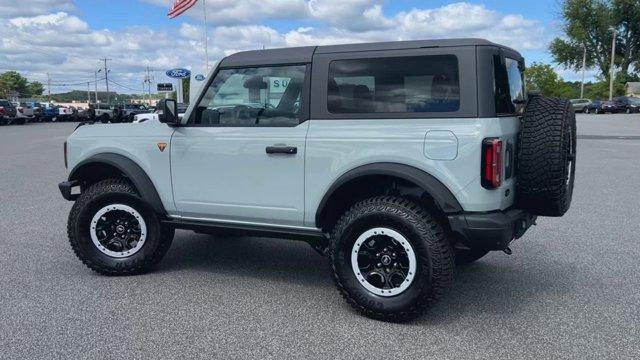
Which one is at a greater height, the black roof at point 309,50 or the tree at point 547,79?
the tree at point 547,79

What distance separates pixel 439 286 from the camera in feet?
12.5

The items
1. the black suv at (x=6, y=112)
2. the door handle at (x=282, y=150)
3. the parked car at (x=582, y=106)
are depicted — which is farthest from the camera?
the parked car at (x=582, y=106)

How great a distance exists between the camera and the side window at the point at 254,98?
14.4 ft

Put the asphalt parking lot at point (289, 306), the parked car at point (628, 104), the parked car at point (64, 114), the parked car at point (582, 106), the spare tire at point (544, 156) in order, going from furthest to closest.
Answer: the parked car at point (582, 106)
the parked car at point (628, 104)
the parked car at point (64, 114)
the spare tire at point (544, 156)
the asphalt parking lot at point (289, 306)

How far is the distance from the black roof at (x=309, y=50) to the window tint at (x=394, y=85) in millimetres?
92

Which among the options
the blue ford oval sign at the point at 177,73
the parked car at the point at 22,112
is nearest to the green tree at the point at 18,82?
the parked car at the point at 22,112

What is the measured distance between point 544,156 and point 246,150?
2.16 m

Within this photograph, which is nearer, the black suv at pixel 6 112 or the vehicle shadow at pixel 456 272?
the vehicle shadow at pixel 456 272

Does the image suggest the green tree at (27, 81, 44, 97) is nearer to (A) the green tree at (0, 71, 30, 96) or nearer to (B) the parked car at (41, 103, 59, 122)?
(A) the green tree at (0, 71, 30, 96)

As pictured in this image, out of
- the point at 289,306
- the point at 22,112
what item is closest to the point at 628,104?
the point at 22,112

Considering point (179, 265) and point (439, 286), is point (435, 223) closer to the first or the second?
point (439, 286)

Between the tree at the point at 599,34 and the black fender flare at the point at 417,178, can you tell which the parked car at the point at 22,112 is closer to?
the black fender flare at the point at 417,178

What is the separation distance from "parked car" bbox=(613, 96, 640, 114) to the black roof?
5078 centimetres

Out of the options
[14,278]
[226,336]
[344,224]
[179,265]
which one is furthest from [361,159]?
[14,278]
